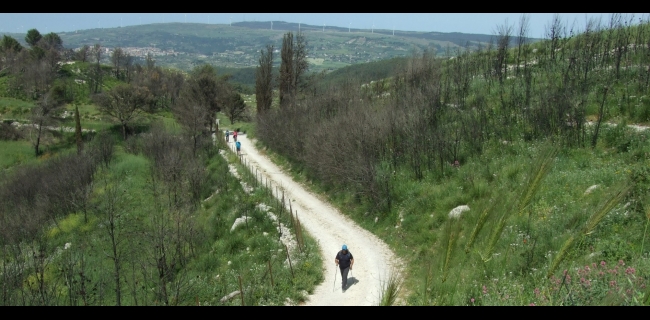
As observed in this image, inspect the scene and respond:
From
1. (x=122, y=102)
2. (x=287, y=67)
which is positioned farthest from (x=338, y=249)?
(x=122, y=102)

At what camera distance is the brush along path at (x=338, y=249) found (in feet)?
41.1

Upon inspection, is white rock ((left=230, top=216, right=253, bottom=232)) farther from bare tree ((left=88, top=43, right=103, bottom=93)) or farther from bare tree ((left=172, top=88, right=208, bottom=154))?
bare tree ((left=88, top=43, right=103, bottom=93))

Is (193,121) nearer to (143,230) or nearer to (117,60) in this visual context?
(143,230)

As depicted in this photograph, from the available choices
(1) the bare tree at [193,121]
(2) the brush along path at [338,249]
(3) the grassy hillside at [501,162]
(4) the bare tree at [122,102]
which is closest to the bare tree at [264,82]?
(1) the bare tree at [193,121]

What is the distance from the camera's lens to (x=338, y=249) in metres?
16.4

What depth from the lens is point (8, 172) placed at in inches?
1642

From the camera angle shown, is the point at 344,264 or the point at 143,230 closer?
the point at 344,264

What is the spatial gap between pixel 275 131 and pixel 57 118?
38764mm

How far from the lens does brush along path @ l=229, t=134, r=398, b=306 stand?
493 inches

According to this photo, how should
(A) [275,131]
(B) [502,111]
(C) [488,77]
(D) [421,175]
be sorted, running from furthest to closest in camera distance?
(A) [275,131] < (C) [488,77] < (B) [502,111] < (D) [421,175]

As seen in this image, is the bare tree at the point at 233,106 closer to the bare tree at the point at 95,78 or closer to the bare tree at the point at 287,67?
the bare tree at the point at 287,67
